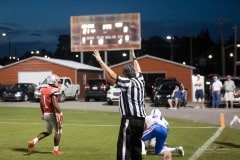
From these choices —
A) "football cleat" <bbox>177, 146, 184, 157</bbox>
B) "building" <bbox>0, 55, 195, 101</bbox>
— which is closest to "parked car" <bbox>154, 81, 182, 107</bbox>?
"building" <bbox>0, 55, 195, 101</bbox>

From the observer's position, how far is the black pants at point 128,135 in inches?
323

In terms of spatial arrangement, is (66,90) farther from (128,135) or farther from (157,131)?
(128,135)

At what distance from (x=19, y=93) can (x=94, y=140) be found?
27.4 m

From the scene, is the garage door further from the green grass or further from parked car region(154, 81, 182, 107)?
the green grass

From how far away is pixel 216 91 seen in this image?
29672mm

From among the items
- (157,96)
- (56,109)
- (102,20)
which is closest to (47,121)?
(56,109)

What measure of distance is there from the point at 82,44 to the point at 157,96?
13.5 m

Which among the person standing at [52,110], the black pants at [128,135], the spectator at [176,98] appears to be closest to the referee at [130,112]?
the black pants at [128,135]

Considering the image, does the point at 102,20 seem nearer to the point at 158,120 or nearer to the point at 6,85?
the point at 6,85

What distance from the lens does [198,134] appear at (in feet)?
52.9

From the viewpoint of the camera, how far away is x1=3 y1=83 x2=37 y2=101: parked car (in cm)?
4094

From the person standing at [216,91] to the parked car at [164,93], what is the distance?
8.55 ft

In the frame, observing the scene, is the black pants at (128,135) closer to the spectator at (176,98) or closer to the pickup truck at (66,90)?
the spectator at (176,98)

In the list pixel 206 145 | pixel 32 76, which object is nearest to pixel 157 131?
pixel 206 145
